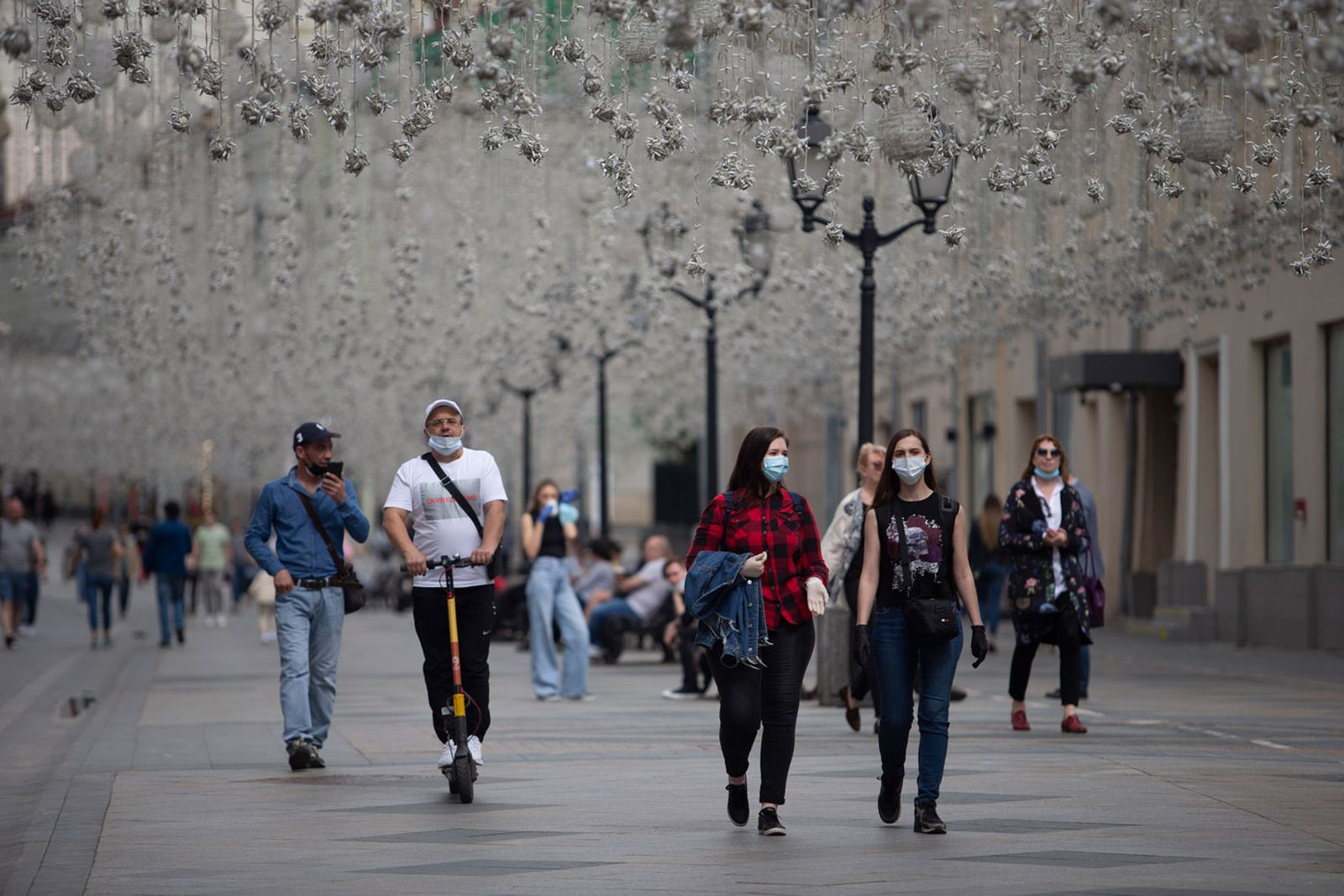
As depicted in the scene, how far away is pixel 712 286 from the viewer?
88.2ft

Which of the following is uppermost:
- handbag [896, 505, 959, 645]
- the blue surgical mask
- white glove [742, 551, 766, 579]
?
the blue surgical mask

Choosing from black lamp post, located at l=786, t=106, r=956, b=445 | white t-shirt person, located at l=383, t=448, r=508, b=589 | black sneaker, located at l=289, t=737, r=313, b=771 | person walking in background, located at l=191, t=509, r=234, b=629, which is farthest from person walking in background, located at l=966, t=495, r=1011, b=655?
person walking in background, located at l=191, t=509, r=234, b=629

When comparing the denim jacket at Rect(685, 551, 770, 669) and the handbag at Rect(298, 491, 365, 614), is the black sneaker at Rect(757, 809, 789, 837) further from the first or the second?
the handbag at Rect(298, 491, 365, 614)

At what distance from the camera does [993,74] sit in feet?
41.2

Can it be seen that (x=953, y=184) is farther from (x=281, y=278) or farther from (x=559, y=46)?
(x=559, y=46)

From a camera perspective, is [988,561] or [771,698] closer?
[771,698]

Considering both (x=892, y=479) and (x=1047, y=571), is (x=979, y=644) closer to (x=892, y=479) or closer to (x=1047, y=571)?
(x=892, y=479)

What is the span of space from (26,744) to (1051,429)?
85.1ft

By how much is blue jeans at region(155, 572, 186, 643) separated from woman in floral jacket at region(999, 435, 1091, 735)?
56.4 ft

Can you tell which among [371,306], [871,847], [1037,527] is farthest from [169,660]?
[871,847]

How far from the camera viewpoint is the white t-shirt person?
11.2m

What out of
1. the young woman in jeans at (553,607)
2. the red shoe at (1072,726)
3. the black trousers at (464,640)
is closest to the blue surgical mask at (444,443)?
the black trousers at (464,640)

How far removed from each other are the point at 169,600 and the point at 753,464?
71.2ft

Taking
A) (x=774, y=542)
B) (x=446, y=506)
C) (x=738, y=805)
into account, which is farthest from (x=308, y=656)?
(x=774, y=542)
